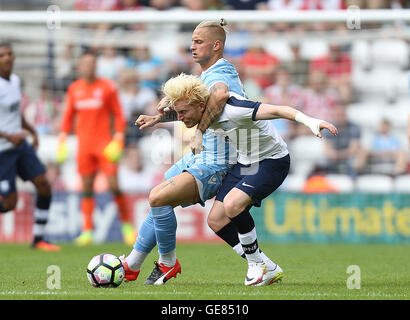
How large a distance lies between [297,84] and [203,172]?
7522mm

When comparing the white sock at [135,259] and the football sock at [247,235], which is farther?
the white sock at [135,259]

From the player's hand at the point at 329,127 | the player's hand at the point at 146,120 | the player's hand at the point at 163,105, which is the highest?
the player's hand at the point at 163,105

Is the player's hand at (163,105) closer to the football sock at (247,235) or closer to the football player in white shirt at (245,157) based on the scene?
the football player in white shirt at (245,157)

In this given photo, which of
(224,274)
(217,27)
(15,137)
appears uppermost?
(217,27)

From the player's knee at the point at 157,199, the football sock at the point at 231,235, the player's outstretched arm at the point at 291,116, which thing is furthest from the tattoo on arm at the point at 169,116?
the football sock at the point at 231,235

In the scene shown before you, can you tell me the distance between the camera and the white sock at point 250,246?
689 centimetres

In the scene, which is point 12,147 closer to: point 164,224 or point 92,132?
point 92,132

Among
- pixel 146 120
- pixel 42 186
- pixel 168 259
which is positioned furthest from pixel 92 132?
pixel 168 259

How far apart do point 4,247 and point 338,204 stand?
16.3 feet

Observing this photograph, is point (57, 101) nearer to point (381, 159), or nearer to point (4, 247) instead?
point (4, 247)

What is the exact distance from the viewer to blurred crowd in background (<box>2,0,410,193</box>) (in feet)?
44.0

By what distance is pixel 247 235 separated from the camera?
→ 6.89m
